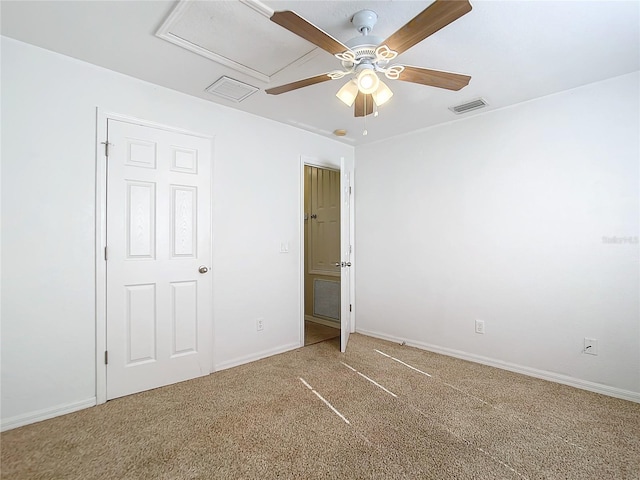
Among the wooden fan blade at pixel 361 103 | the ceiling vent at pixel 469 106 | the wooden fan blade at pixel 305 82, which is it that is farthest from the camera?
the ceiling vent at pixel 469 106

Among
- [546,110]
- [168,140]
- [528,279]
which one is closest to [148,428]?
[168,140]

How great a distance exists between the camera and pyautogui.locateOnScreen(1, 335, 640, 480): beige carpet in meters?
1.74

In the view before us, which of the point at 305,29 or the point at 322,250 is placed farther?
the point at 322,250

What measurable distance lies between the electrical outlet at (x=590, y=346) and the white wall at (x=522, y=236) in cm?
3

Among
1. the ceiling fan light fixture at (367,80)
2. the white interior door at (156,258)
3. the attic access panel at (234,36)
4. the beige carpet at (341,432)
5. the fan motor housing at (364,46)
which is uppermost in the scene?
the attic access panel at (234,36)

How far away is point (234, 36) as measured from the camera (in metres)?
2.07

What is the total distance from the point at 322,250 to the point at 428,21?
3.72 m

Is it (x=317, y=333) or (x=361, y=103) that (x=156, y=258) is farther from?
(x=317, y=333)

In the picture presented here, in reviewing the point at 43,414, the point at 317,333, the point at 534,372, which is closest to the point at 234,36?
the point at 43,414

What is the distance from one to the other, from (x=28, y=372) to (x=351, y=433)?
2094mm

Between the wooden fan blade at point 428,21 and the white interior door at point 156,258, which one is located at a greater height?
the wooden fan blade at point 428,21

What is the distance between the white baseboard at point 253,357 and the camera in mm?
3096

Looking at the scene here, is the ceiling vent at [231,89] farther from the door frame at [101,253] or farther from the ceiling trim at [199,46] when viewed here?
the door frame at [101,253]

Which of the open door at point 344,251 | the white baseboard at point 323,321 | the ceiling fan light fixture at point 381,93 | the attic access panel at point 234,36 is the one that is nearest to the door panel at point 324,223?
the white baseboard at point 323,321
